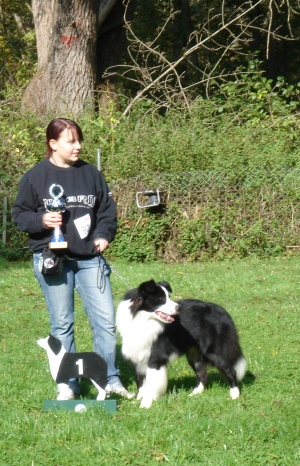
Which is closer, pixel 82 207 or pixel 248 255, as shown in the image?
pixel 82 207

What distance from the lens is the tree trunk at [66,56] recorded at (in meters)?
17.5

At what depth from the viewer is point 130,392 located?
6875 mm

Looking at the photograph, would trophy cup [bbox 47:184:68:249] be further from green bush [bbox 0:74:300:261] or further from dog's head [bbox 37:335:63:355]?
green bush [bbox 0:74:300:261]

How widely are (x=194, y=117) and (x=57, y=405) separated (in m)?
10.6

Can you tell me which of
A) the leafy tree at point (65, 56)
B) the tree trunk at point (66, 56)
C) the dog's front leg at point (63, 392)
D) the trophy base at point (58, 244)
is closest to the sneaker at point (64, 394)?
the dog's front leg at point (63, 392)

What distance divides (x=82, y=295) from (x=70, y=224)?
0.66 metres

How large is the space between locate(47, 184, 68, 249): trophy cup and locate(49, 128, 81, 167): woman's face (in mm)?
244

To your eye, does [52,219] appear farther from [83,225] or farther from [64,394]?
[64,394]

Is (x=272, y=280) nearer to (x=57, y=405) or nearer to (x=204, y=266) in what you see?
(x=204, y=266)

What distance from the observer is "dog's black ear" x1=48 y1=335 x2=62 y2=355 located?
6.26 m

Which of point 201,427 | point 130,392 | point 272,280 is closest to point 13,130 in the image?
point 272,280

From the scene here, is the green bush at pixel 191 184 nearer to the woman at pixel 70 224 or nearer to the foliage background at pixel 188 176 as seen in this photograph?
the foliage background at pixel 188 176

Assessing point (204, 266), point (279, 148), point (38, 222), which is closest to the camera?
point (38, 222)

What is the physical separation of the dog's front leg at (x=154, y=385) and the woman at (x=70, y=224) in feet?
1.55
